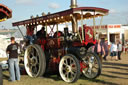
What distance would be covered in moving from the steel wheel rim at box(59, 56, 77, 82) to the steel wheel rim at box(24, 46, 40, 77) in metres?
1.11

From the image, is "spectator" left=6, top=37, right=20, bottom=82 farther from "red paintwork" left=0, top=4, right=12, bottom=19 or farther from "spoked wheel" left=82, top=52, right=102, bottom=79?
"spoked wheel" left=82, top=52, right=102, bottom=79

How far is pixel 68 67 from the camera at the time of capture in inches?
230

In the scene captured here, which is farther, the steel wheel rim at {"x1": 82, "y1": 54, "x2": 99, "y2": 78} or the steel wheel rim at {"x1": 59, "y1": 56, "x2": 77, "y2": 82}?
the steel wheel rim at {"x1": 82, "y1": 54, "x2": 99, "y2": 78}

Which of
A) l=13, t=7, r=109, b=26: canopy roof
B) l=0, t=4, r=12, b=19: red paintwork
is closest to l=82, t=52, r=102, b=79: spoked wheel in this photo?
l=13, t=7, r=109, b=26: canopy roof

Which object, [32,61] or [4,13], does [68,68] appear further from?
[4,13]

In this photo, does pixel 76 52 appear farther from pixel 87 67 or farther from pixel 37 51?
pixel 37 51

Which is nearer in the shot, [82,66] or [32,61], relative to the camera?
[82,66]

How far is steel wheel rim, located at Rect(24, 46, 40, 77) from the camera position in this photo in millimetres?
6843

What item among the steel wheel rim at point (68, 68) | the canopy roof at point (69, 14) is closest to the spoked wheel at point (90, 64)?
the steel wheel rim at point (68, 68)

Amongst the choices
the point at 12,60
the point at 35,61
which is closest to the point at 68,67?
the point at 35,61

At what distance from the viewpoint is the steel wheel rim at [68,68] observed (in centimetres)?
576

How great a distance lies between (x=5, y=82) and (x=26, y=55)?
1.31 meters

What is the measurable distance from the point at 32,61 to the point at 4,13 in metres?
2.43

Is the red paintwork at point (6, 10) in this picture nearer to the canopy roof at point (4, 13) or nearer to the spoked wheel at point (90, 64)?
the canopy roof at point (4, 13)
